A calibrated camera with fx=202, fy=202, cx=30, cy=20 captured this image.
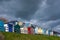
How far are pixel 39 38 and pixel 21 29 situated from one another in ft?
12.4

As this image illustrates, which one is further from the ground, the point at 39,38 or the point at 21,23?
the point at 21,23

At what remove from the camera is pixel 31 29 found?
72.2 ft

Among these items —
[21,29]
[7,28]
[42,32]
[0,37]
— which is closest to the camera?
[0,37]

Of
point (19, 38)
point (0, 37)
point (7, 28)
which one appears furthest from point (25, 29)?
point (0, 37)

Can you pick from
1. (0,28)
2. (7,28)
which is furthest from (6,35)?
(7,28)

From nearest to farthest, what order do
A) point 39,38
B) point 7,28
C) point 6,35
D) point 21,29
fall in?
point 6,35
point 39,38
point 7,28
point 21,29

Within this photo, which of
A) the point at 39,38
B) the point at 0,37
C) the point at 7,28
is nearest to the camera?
the point at 0,37

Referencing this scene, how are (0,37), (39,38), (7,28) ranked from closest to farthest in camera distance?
(0,37) < (39,38) < (7,28)

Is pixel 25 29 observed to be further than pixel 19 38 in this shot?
Yes

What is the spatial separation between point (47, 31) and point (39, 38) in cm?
683

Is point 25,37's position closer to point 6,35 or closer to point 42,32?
point 6,35

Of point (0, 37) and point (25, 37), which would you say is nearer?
point (0, 37)

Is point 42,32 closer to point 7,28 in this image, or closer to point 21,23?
point 21,23

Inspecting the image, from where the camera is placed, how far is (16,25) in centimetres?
1972
